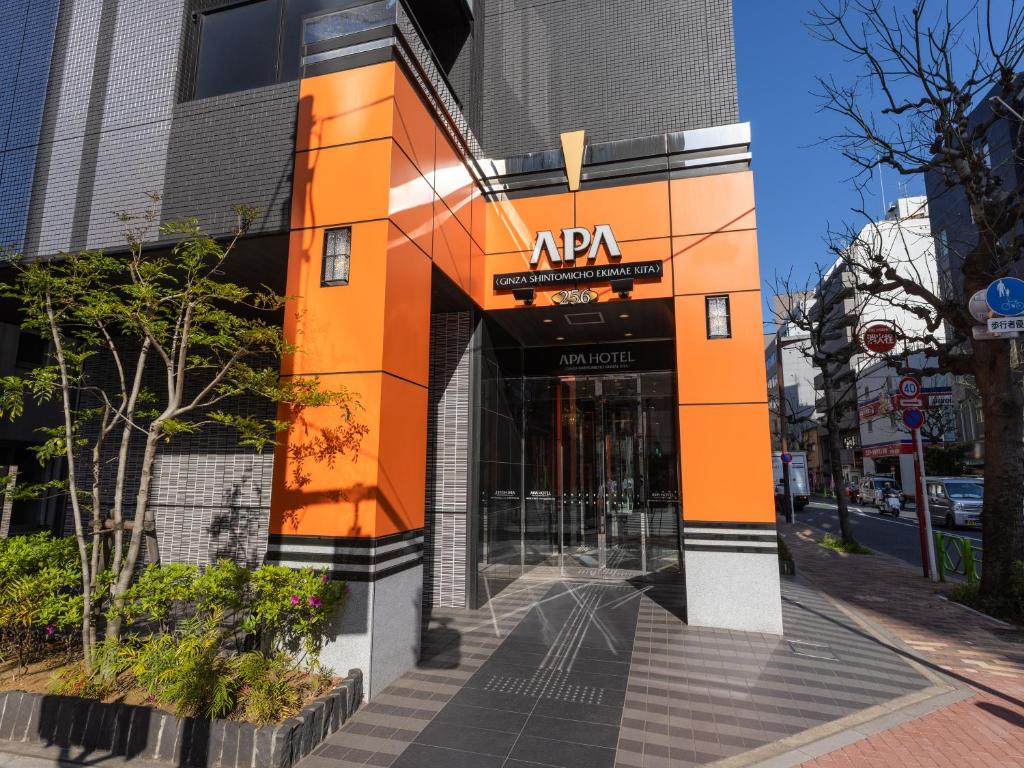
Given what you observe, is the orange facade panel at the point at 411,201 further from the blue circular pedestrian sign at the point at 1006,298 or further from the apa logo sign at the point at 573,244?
the blue circular pedestrian sign at the point at 1006,298

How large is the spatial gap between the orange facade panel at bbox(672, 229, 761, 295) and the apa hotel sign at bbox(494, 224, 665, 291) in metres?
0.35

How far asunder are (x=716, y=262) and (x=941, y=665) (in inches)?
222

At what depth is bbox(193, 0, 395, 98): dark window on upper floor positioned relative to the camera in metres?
7.39

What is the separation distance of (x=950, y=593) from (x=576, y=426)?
7009 mm

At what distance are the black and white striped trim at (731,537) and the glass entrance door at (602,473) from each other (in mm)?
3065

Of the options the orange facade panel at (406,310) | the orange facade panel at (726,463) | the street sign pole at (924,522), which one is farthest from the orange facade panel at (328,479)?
the street sign pole at (924,522)

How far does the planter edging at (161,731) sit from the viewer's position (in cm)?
386

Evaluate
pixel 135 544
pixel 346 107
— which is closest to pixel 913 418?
pixel 346 107

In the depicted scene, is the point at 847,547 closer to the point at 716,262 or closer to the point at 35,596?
the point at 716,262

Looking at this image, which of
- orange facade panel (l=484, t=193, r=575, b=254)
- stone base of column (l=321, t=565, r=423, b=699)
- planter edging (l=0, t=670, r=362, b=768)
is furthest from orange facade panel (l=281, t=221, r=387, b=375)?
orange facade panel (l=484, t=193, r=575, b=254)

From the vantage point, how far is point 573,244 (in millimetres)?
8602

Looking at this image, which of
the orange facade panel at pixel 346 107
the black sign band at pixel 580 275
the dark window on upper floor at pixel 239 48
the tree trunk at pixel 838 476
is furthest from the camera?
the tree trunk at pixel 838 476

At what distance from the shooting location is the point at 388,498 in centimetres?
545

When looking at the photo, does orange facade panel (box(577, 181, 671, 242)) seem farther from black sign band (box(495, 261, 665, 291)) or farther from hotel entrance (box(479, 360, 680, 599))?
hotel entrance (box(479, 360, 680, 599))
